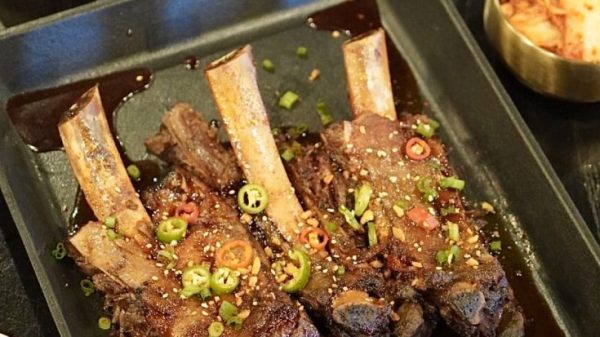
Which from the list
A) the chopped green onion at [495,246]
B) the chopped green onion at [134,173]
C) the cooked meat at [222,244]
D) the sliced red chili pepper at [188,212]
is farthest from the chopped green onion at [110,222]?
the chopped green onion at [495,246]

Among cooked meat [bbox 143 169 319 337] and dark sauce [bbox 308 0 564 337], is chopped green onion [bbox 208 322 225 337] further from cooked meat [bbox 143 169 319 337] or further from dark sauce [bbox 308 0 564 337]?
dark sauce [bbox 308 0 564 337]

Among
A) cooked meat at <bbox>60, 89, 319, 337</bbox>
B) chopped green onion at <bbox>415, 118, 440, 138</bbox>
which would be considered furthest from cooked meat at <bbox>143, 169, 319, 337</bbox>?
chopped green onion at <bbox>415, 118, 440, 138</bbox>

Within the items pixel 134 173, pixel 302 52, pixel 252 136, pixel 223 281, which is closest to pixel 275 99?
pixel 302 52

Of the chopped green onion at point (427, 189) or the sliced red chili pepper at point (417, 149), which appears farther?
the sliced red chili pepper at point (417, 149)

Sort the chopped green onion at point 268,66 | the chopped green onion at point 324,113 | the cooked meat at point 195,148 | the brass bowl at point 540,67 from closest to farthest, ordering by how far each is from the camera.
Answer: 1. the cooked meat at point 195,148
2. the brass bowl at point 540,67
3. the chopped green onion at point 324,113
4. the chopped green onion at point 268,66

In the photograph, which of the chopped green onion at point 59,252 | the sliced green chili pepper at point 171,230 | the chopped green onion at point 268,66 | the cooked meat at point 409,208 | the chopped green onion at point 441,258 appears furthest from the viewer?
the chopped green onion at point 268,66

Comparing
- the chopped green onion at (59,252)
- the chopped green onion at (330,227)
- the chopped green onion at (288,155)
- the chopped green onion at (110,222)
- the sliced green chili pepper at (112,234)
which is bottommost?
the chopped green onion at (330,227)

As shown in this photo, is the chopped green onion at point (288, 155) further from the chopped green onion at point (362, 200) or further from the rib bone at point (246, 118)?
the chopped green onion at point (362, 200)

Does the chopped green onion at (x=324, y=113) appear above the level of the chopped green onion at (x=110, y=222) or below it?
below
